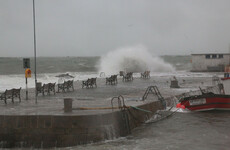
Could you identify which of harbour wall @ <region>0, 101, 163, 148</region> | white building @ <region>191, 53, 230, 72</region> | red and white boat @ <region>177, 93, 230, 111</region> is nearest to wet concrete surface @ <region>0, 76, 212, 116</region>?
harbour wall @ <region>0, 101, 163, 148</region>

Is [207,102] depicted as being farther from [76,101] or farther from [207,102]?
[76,101]

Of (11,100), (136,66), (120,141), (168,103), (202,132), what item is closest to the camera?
(120,141)

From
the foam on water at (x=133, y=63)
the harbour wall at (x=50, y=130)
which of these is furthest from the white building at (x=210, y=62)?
the harbour wall at (x=50, y=130)

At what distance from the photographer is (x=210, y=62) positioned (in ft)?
159

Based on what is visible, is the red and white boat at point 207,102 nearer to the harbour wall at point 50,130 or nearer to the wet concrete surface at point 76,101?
the wet concrete surface at point 76,101

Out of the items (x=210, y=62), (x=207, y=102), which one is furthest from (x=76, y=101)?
(x=210, y=62)

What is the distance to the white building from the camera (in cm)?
4791

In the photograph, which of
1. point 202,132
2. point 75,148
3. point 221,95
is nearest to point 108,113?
point 75,148

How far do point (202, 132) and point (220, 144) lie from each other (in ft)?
4.94

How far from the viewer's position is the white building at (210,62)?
47.9m

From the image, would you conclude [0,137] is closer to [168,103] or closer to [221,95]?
[168,103]

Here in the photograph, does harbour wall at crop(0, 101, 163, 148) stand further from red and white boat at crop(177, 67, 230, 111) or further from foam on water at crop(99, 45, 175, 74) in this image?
foam on water at crop(99, 45, 175, 74)

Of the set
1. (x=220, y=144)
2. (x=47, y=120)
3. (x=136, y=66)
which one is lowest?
(x=220, y=144)

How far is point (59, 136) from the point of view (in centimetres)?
1009
